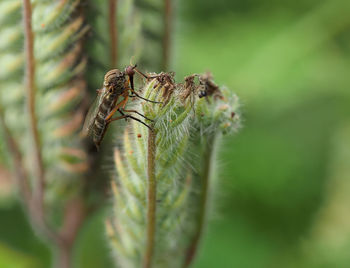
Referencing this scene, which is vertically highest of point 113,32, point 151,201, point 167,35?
point 167,35

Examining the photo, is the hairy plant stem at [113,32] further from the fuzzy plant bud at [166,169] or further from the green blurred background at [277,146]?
the green blurred background at [277,146]

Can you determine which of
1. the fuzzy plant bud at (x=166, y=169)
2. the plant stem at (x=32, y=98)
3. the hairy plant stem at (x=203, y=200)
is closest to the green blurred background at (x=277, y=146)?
the plant stem at (x=32, y=98)

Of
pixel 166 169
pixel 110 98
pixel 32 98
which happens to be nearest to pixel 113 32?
pixel 110 98

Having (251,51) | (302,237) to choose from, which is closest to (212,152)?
(302,237)

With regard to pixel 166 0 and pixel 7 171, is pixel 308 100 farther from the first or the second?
pixel 7 171

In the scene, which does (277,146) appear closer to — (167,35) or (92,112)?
(167,35)

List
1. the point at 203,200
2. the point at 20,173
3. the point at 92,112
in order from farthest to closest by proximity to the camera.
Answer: the point at 20,173 < the point at 92,112 < the point at 203,200

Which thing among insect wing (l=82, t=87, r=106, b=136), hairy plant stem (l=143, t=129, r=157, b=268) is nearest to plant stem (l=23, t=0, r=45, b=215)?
insect wing (l=82, t=87, r=106, b=136)
